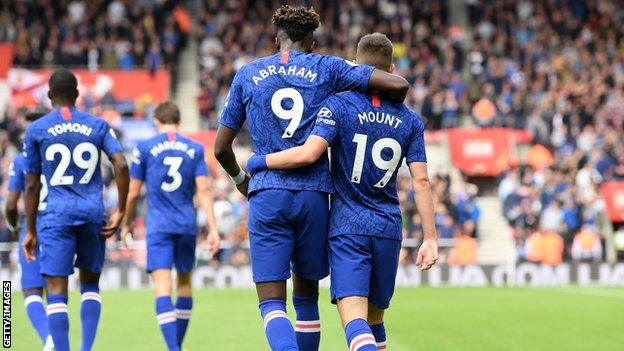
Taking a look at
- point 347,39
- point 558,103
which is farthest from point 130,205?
point 347,39

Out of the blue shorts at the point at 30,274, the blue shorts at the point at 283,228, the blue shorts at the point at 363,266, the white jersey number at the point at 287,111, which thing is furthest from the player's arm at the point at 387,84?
the blue shorts at the point at 30,274

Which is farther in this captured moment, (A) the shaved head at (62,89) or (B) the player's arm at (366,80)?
(A) the shaved head at (62,89)

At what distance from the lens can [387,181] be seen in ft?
23.9

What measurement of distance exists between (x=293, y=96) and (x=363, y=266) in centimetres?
115

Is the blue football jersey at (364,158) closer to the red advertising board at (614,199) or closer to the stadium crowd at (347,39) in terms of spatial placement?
the red advertising board at (614,199)

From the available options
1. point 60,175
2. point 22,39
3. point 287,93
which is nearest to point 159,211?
point 60,175

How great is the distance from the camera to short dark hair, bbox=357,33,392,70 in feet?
23.9

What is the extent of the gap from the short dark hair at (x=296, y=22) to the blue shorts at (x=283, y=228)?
40.5 inches

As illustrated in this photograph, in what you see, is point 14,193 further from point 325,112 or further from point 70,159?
point 325,112

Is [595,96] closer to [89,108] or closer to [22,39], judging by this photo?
[89,108]

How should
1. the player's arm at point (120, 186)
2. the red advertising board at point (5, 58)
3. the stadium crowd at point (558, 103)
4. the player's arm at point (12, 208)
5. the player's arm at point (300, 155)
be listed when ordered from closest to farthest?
the player's arm at point (300, 155)
the player's arm at point (120, 186)
the player's arm at point (12, 208)
the stadium crowd at point (558, 103)
the red advertising board at point (5, 58)

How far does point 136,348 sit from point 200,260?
11.9 metres

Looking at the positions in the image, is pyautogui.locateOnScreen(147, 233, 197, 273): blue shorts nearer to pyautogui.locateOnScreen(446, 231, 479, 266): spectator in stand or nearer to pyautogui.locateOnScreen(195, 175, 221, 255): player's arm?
pyautogui.locateOnScreen(195, 175, 221, 255): player's arm

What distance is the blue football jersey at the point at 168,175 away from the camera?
10.4 metres
